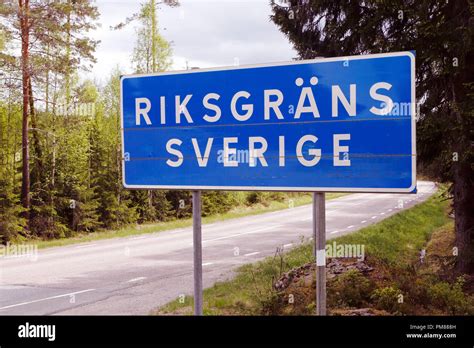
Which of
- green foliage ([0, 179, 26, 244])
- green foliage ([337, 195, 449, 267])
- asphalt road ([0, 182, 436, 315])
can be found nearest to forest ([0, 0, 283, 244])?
green foliage ([0, 179, 26, 244])

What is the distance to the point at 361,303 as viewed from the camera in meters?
6.86

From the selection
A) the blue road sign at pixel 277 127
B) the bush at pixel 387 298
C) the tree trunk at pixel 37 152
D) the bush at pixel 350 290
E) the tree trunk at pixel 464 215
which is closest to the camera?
the blue road sign at pixel 277 127

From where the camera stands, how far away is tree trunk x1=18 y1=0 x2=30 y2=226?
58.9 feet

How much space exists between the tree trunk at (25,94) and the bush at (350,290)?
566 inches

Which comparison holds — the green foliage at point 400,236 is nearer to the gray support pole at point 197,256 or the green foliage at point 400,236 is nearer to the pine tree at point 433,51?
the pine tree at point 433,51

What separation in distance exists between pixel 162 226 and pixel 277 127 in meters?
19.4

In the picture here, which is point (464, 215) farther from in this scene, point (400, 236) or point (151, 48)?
point (151, 48)

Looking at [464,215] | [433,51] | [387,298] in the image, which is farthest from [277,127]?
[464,215]

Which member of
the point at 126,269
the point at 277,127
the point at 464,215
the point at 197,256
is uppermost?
the point at 277,127

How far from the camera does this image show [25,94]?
62.0ft

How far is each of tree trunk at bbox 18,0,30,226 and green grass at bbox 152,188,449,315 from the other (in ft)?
36.0

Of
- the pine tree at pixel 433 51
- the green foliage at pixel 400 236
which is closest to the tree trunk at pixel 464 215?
the pine tree at pixel 433 51

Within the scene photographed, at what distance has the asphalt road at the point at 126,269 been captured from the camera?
27.7ft

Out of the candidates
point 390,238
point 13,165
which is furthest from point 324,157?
point 13,165
